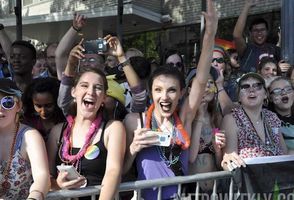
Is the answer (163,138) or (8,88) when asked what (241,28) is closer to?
(163,138)

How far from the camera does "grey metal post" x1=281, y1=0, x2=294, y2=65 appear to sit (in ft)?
18.7

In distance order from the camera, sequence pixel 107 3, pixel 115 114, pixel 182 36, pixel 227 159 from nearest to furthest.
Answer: pixel 227 159 < pixel 115 114 < pixel 182 36 < pixel 107 3

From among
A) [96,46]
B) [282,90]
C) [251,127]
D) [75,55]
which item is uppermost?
[96,46]

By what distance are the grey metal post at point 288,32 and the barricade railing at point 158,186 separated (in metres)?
2.87

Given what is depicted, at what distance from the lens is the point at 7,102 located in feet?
9.33

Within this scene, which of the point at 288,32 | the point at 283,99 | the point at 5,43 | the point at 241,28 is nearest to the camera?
the point at 283,99

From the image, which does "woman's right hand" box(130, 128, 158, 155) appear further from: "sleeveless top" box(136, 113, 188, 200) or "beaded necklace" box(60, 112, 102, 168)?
"beaded necklace" box(60, 112, 102, 168)

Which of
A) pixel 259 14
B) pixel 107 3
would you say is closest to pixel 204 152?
pixel 259 14

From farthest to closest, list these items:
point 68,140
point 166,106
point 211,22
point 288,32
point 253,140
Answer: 1. point 288,32
2. point 253,140
3. point 211,22
4. point 166,106
5. point 68,140

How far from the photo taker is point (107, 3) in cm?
1594

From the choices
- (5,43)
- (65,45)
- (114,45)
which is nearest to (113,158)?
(114,45)

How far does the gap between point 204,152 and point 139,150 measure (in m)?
0.66

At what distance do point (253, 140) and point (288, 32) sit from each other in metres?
2.69

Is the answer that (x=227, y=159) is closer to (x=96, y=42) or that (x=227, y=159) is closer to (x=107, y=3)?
(x=96, y=42)
